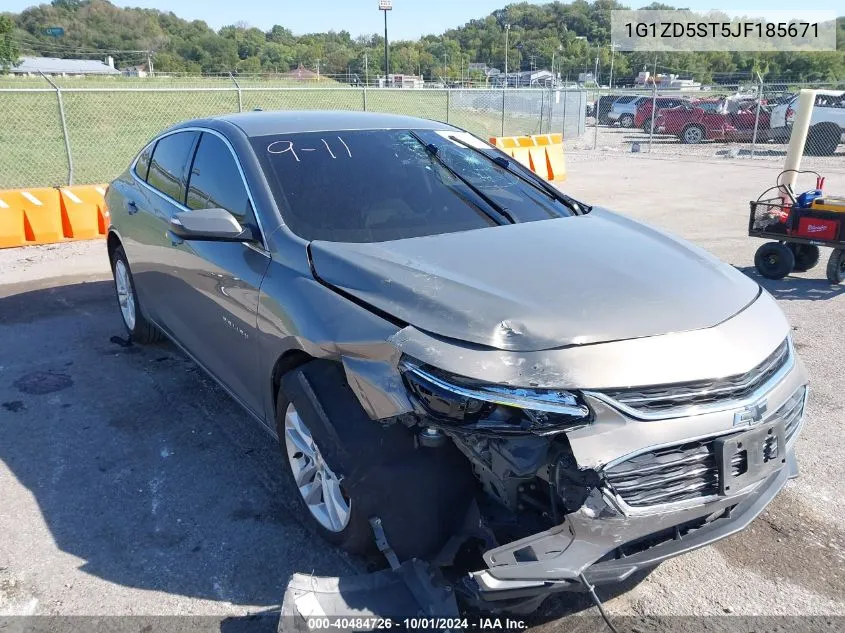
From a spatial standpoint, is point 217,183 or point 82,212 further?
point 82,212

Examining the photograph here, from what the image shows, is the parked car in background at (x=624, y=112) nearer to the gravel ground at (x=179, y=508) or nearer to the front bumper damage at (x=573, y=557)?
the gravel ground at (x=179, y=508)

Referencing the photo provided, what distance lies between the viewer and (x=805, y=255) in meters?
7.62

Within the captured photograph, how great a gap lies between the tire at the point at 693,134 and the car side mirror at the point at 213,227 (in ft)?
81.1

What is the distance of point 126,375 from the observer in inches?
193

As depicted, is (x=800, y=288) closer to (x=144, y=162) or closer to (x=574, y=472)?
(x=574, y=472)

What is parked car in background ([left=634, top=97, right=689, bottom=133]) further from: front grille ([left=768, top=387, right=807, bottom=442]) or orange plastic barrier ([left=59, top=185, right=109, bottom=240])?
front grille ([left=768, top=387, right=807, bottom=442])

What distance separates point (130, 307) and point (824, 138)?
21149 mm

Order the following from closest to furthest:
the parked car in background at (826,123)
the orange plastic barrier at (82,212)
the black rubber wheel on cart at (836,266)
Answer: the black rubber wheel on cart at (836,266)
the orange plastic barrier at (82,212)
the parked car in background at (826,123)

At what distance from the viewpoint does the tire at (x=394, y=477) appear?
2398 mm

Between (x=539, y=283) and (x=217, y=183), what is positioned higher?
(x=217, y=183)

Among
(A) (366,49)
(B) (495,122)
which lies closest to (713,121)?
(B) (495,122)

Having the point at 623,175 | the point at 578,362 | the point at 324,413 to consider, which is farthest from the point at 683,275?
the point at 623,175

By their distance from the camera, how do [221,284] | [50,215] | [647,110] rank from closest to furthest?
[221,284] < [50,215] < [647,110]

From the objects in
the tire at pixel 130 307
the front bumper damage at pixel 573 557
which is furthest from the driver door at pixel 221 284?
the front bumper damage at pixel 573 557
